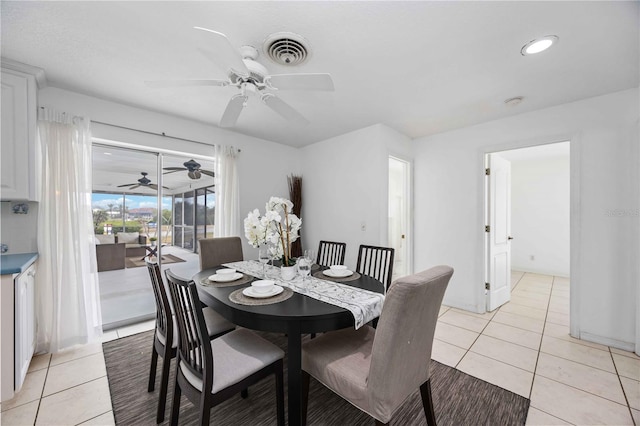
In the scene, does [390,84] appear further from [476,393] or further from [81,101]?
[81,101]

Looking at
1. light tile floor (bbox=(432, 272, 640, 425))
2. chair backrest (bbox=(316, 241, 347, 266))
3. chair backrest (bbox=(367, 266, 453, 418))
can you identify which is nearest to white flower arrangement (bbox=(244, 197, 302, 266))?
chair backrest (bbox=(316, 241, 347, 266))

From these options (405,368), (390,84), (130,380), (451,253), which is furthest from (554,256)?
(130,380)

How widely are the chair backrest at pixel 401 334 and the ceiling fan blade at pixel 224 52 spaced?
1.47 meters

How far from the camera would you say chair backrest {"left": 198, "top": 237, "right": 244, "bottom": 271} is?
280 cm

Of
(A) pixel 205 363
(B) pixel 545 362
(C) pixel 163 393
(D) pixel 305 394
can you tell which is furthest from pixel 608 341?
(C) pixel 163 393

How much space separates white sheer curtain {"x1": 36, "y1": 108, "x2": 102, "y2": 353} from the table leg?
2.46 meters

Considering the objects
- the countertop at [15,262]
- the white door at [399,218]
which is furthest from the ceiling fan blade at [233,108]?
the white door at [399,218]

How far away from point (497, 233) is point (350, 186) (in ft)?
7.01

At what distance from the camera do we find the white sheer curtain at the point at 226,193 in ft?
11.5

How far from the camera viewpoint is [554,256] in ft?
17.1

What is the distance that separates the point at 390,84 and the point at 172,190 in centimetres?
295

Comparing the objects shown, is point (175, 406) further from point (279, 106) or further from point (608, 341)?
point (608, 341)

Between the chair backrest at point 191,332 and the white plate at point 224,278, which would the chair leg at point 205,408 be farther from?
the white plate at point 224,278

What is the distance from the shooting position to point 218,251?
2916mm
